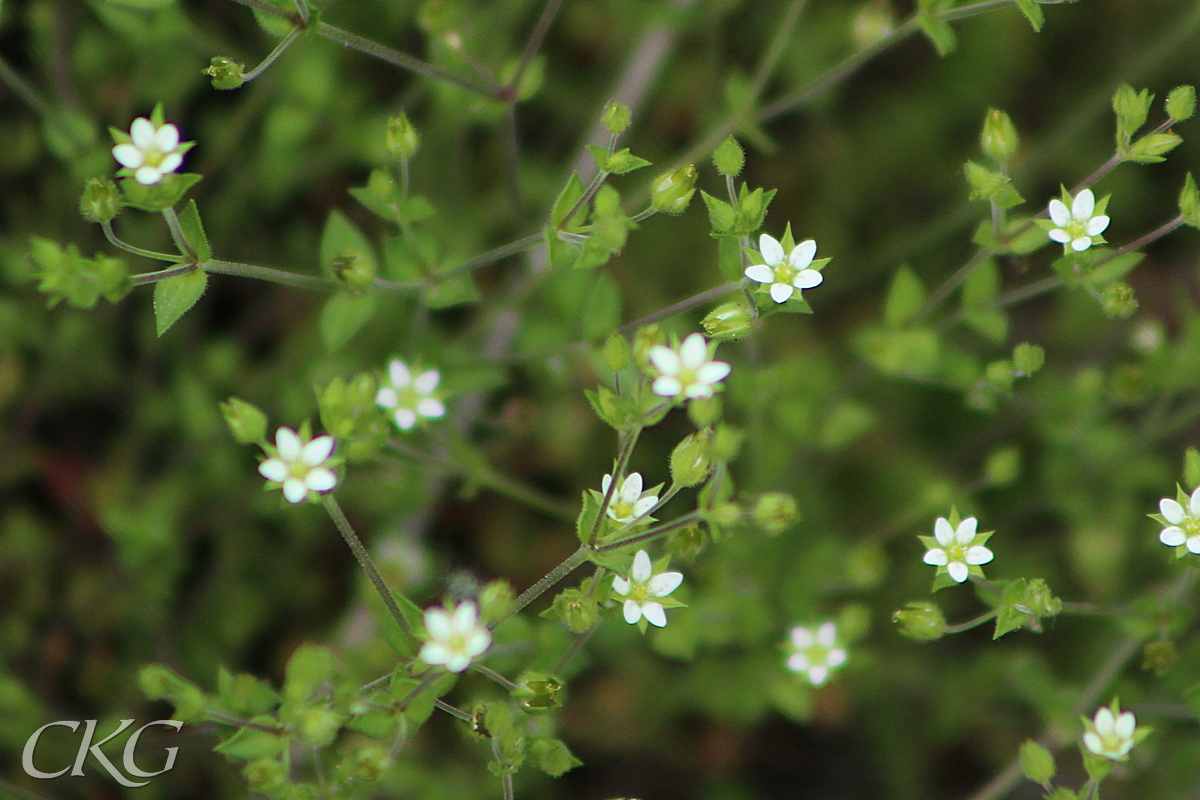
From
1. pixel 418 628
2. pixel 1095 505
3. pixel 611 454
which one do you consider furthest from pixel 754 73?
pixel 418 628

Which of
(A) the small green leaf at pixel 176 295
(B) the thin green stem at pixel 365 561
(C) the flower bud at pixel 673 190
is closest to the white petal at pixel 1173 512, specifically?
(C) the flower bud at pixel 673 190

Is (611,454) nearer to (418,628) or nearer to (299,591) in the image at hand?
(299,591)

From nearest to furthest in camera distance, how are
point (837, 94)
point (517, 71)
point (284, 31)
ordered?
point (284, 31) < point (517, 71) < point (837, 94)

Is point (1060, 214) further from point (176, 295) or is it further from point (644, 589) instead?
point (176, 295)

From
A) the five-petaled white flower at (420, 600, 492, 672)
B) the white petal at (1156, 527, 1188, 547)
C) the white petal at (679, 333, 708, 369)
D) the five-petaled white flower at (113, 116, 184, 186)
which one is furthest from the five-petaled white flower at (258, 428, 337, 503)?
the white petal at (1156, 527, 1188, 547)

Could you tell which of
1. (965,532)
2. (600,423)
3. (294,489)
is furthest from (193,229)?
(600,423)

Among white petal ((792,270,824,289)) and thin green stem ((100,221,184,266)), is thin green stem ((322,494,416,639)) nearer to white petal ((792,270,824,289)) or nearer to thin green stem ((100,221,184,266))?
thin green stem ((100,221,184,266))

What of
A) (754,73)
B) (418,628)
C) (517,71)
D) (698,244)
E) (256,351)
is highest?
(754,73)
